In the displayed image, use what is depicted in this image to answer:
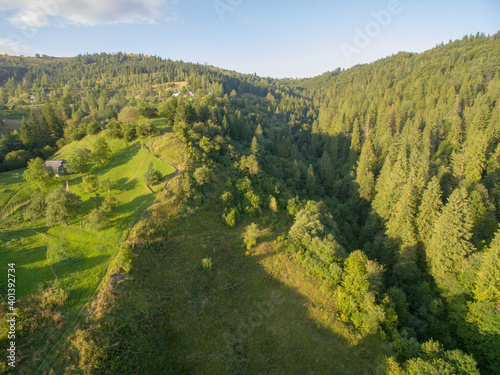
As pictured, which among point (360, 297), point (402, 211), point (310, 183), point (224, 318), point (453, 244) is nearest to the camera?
point (360, 297)

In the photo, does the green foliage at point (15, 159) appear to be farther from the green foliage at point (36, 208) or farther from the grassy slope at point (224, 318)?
the grassy slope at point (224, 318)

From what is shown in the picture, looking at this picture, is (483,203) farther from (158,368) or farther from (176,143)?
(176,143)

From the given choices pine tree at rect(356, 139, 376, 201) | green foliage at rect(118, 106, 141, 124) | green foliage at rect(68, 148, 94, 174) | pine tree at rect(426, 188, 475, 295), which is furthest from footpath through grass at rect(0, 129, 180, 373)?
pine tree at rect(356, 139, 376, 201)

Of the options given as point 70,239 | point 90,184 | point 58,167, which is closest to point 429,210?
point 70,239

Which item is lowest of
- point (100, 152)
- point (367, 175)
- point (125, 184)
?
point (125, 184)

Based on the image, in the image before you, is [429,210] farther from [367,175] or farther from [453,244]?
[367,175]

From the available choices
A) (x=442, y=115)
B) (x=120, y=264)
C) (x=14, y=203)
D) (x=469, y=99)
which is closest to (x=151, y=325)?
(x=120, y=264)

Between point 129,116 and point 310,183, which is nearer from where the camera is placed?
point 129,116

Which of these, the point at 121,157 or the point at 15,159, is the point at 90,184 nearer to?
the point at 121,157

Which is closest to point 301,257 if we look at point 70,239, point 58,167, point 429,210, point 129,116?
point 429,210

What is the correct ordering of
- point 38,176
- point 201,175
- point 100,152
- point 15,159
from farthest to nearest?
point 15,159
point 100,152
point 201,175
point 38,176

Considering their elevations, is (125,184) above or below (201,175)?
below
